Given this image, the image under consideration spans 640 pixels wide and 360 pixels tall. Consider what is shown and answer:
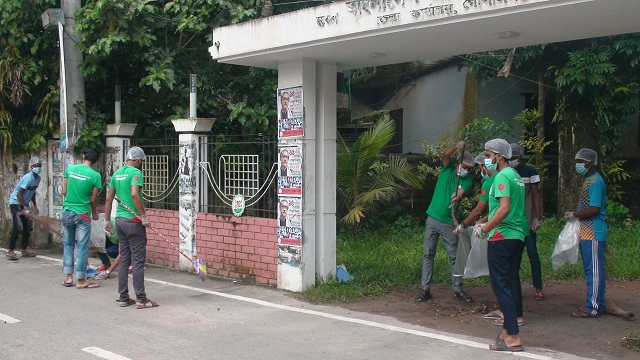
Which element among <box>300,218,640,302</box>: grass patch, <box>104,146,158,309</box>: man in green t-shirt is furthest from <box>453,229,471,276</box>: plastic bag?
<box>104,146,158,309</box>: man in green t-shirt

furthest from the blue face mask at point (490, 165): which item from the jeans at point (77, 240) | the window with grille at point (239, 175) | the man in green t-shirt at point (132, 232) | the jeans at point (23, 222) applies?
the jeans at point (23, 222)

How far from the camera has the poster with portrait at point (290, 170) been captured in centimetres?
806

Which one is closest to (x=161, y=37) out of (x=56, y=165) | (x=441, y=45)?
(x=56, y=165)

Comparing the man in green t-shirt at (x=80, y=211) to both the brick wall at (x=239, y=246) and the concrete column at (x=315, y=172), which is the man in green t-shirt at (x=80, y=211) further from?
the concrete column at (x=315, y=172)

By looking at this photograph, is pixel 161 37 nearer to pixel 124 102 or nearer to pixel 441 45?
pixel 124 102

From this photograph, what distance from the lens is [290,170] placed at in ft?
26.8

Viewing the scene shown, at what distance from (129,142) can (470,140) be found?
20.7ft

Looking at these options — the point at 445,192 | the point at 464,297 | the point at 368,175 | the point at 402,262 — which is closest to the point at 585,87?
the point at 368,175

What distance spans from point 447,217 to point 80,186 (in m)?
4.70

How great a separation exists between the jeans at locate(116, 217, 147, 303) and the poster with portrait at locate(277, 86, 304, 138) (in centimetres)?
211

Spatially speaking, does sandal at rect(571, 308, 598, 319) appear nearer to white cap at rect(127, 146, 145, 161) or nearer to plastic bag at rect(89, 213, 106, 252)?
white cap at rect(127, 146, 145, 161)

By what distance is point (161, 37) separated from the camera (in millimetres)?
11828

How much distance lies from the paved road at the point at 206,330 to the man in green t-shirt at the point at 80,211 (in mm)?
346

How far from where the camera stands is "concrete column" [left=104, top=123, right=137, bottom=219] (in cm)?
1123
